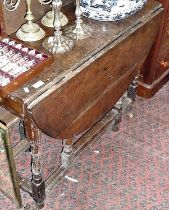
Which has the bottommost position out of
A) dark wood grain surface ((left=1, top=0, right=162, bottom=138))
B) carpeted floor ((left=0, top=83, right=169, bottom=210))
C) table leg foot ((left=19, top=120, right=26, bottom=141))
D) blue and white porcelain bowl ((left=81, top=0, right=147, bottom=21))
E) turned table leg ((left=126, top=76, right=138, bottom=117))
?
carpeted floor ((left=0, top=83, right=169, bottom=210))

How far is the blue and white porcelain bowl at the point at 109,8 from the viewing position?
161 cm

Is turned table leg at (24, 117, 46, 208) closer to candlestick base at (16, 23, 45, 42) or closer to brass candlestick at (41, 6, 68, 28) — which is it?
candlestick base at (16, 23, 45, 42)

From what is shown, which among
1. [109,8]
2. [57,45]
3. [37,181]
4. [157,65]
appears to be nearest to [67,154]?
[37,181]

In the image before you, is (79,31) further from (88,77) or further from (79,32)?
(88,77)

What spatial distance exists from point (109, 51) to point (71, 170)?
0.74 metres

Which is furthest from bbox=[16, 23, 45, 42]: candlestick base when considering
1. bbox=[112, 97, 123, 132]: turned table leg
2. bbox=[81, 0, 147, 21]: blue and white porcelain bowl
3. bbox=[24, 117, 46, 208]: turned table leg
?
bbox=[112, 97, 123, 132]: turned table leg

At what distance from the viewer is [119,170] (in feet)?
6.65

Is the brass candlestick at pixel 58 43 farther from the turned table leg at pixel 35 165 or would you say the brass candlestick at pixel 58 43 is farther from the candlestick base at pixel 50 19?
the turned table leg at pixel 35 165

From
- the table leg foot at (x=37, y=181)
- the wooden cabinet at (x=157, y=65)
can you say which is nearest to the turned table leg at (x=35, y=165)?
the table leg foot at (x=37, y=181)

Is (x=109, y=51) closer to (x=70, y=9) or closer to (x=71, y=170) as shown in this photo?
(x=70, y=9)

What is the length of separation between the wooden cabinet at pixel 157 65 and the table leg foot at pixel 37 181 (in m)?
1.03

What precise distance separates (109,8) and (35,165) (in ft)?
2.49

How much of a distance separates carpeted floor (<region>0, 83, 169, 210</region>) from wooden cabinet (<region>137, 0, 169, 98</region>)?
18 centimetres

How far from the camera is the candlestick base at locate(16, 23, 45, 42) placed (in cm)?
156
